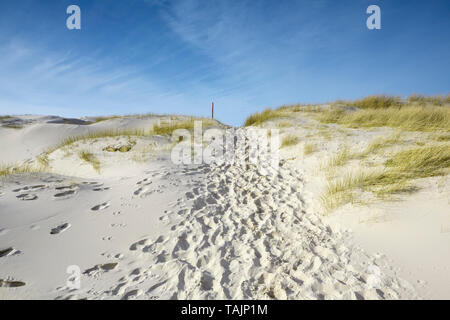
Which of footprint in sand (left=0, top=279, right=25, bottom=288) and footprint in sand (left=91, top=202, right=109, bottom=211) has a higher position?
footprint in sand (left=91, top=202, right=109, bottom=211)

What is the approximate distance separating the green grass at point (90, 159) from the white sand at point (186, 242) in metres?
1.13

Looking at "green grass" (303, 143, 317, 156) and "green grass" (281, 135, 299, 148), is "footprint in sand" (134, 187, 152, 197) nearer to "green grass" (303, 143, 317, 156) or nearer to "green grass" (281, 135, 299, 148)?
"green grass" (303, 143, 317, 156)

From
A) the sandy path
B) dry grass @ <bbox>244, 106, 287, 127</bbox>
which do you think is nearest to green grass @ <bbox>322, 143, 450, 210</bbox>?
the sandy path

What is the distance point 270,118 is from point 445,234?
362 inches

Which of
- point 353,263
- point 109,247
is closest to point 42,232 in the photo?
point 109,247

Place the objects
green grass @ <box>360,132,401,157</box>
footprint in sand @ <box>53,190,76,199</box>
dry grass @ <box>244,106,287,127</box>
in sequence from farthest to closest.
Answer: dry grass @ <box>244,106,287,127</box>
green grass @ <box>360,132,401,157</box>
footprint in sand @ <box>53,190,76,199</box>

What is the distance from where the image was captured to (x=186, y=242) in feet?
9.86

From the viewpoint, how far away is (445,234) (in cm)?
273

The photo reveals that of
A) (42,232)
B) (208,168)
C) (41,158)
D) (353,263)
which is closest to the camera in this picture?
(353,263)

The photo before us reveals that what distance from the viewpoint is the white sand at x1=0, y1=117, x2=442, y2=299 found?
232 cm

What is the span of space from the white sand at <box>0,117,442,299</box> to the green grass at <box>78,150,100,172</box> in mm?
1130
